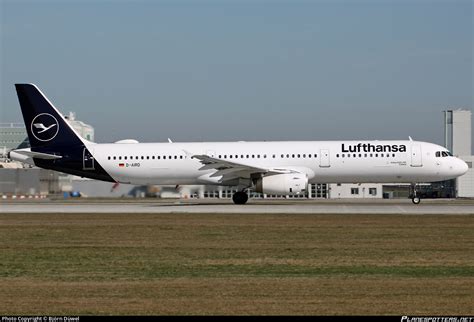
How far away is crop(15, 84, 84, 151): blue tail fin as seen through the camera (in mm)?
52062

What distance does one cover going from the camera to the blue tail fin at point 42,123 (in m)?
52.1

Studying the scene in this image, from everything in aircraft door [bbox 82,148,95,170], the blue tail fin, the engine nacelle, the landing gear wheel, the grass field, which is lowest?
the grass field

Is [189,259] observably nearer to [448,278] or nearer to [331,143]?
[448,278]

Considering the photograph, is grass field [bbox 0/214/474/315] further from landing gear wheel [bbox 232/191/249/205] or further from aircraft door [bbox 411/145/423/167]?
landing gear wheel [bbox 232/191/249/205]

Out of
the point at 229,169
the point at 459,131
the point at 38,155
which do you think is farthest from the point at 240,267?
the point at 459,131

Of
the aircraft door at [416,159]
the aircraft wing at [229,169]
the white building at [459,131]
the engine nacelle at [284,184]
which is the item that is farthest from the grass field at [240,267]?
the white building at [459,131]

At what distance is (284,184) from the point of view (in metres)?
47.8

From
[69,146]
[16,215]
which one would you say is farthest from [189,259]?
[69,146]

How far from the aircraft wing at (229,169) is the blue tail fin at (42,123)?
8742mm

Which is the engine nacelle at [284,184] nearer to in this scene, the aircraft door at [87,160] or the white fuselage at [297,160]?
the white fuselage at [297,160]

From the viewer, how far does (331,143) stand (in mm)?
49656

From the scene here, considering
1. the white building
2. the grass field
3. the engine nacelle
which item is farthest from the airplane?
the white building

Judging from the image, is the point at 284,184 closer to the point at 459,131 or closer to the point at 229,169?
the point at 229,169

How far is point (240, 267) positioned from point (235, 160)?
101 ft
